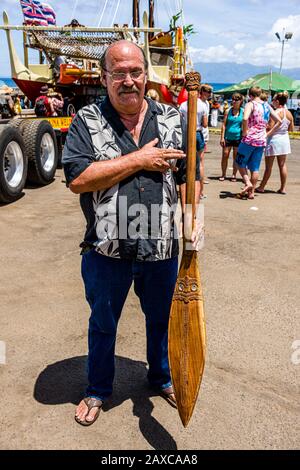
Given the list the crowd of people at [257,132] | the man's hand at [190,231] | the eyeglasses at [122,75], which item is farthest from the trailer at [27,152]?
the man's hand at [190,231]

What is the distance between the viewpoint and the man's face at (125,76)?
78.8 inches

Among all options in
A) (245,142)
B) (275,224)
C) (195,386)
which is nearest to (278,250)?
(275,224)

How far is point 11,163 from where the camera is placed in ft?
22.7

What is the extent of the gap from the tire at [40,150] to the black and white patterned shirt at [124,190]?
5.61 metres

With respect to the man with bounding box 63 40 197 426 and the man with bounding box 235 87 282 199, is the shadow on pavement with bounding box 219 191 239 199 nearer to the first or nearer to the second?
the man with bounding box 235 87 282 199

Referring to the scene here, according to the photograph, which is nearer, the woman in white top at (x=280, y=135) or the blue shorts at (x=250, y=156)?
the blue shorts at (x=250, y=156)

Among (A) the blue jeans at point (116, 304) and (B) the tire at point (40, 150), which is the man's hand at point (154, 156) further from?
(B) the tire at point (40, 150)

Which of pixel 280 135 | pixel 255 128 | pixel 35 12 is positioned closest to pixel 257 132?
pixel 255 128

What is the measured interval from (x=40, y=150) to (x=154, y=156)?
6.19 metres

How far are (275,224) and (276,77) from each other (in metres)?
26.7

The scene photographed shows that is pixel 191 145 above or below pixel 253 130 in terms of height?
above

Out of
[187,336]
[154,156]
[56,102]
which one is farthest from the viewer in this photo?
[56,102]

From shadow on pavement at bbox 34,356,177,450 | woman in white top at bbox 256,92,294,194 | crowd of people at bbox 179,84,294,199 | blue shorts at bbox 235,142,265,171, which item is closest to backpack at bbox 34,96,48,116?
crowd of people at bbox 179,84,294,199

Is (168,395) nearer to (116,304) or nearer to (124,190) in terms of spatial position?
(116,304)
